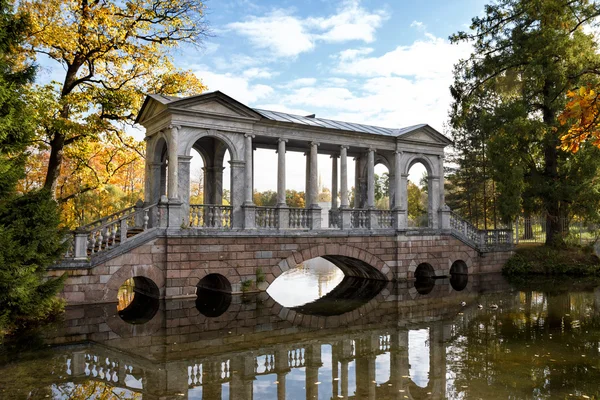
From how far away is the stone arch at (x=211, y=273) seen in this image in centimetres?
1302

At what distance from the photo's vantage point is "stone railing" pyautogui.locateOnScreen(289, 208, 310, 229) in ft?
49.2

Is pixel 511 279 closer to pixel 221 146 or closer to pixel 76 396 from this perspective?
pixel 221 146

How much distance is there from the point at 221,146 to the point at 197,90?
114 inches

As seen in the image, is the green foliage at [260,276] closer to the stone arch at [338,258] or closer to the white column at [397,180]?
the stone arch at [338,258]

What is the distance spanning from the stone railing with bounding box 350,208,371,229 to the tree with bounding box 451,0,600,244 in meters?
6.23

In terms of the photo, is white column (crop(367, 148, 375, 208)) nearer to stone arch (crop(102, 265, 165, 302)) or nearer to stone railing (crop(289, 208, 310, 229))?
stone railing (crop(289, 208, 310, 229))

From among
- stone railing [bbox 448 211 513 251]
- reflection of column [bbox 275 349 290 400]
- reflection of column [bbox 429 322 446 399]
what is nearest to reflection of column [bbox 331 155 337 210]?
stone railing [bbox 448 211 513 251]

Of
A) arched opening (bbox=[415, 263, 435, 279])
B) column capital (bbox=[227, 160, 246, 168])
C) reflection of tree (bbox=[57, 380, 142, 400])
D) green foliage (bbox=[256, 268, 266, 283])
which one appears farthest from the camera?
arched opening (bbox=[415, 263, 435, 279])

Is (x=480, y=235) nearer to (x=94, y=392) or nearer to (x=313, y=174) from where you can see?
(x=313, y=174)

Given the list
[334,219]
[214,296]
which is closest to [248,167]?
[334,219]

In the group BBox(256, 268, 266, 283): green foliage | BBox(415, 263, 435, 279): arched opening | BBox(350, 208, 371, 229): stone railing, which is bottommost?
BBox(415, 263, 435, 279): arched opening

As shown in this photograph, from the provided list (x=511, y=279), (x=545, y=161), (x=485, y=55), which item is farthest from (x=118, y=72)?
(x=545, y=161)

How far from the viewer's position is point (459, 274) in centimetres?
1923

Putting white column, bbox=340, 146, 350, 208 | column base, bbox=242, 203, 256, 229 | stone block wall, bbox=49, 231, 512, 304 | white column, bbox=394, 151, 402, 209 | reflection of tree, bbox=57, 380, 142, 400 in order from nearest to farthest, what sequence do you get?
reflection of tree, bbox=57, 380, 142, 400
stone block wall, bbox=49, 231, 512, 304
column base, bbox=242, 203, 256, 229
white column, bbox=340, 146, 350, 208
white column, bbox=394, 151, 402, 209
